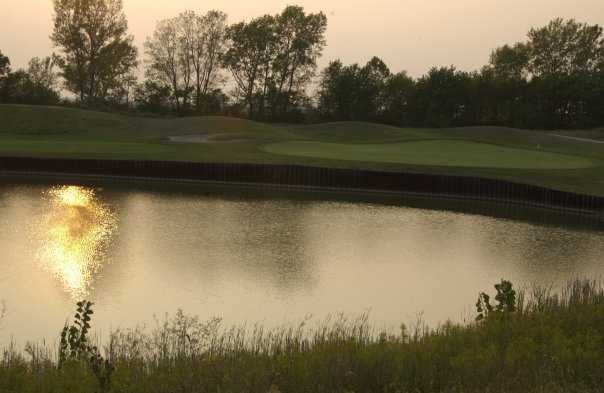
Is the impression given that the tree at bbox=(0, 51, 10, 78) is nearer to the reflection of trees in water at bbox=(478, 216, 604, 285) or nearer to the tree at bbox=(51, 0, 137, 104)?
the tree at bbox=(51, 0, 137, 104)

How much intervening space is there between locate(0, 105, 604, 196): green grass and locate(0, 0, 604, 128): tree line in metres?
10.1

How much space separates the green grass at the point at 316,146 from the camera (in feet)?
103

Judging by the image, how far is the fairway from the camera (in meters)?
33.1

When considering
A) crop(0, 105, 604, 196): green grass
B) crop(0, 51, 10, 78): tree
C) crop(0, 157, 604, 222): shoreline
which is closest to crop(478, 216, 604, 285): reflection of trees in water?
crop(0, 157, 604, 222): shoreline

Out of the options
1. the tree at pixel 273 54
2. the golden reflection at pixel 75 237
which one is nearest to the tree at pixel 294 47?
the tree at pixel 273 54

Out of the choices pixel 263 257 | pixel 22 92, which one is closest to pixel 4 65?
pixel 22 92

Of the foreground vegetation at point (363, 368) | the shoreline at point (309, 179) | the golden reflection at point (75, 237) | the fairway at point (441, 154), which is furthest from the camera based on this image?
the fairway at point (441, 154)

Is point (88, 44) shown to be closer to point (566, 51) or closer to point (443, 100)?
point (443, 100)

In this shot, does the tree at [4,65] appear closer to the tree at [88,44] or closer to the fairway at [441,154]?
the tree at [88,44]

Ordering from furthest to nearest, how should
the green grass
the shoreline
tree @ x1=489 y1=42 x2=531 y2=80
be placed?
tree @ x1=489 y1=42 x2=531 y2=80 → the green grass → the shoreline

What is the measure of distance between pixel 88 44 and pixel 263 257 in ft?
226

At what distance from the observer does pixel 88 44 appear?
79312mm

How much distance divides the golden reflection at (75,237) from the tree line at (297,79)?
44.1 metres

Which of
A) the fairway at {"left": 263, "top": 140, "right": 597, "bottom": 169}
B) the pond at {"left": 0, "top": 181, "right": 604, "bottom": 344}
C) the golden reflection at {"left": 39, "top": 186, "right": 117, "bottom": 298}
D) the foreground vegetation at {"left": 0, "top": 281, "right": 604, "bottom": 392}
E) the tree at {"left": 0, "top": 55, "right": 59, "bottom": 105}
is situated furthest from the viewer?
the tree at {"left": 0, "top": 55, "right": 59, "bottom": 105}
